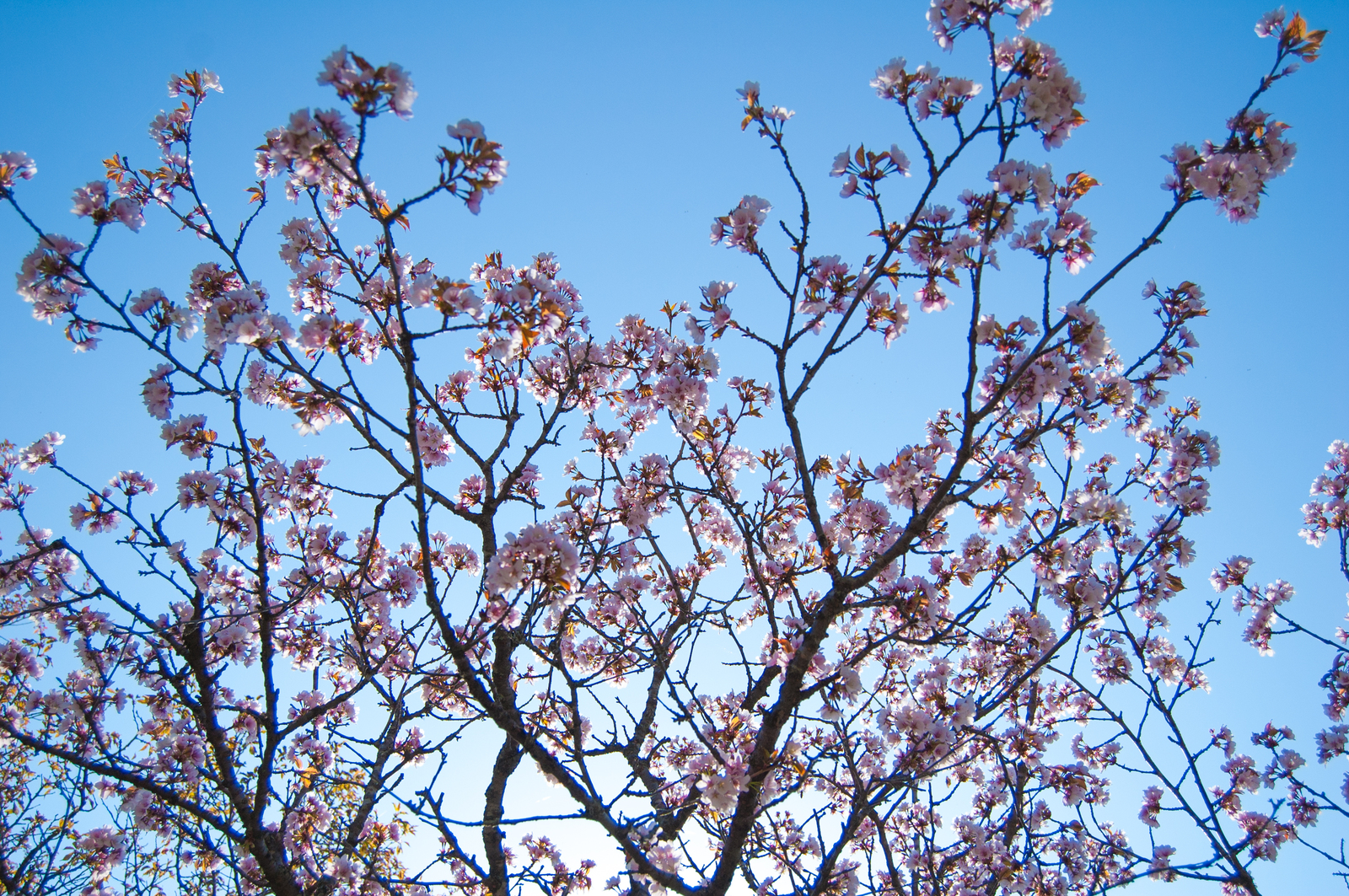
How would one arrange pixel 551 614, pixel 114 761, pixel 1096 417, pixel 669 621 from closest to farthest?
1. pixel 551 614
2. pixel 114 761
3. pixel 1096 417
4. pixel 669 621

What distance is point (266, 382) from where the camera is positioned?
405 cm

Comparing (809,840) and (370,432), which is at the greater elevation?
(370,432)

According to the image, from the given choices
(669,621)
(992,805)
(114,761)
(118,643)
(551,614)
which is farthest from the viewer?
(992,805)

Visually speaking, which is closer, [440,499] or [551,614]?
[551,614]

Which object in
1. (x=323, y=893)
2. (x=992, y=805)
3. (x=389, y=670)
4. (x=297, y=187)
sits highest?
(x=297, y=187)

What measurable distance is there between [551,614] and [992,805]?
6.37 m

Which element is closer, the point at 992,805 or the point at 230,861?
the point at 230,861

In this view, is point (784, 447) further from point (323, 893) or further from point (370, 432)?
point (323, 893)

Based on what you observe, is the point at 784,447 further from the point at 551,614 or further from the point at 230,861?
the point at 230,861

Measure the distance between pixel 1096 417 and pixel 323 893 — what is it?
6.22m

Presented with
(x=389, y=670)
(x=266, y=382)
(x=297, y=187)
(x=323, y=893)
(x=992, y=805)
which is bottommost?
(x=323, y=893)

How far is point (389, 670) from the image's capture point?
5.65 metres

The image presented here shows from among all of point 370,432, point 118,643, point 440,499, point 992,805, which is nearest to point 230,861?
point 118,643

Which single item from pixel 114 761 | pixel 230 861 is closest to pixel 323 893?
pixel 230 861
